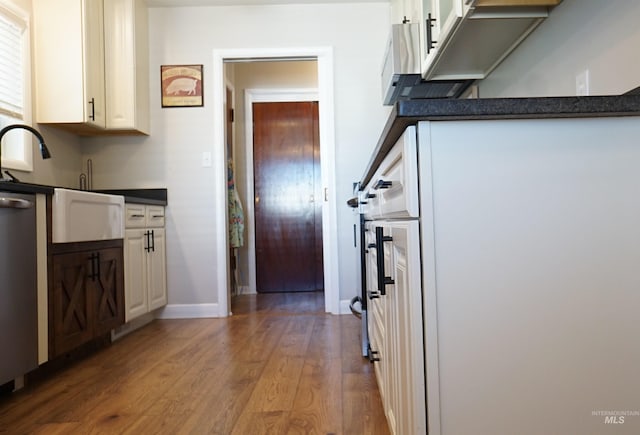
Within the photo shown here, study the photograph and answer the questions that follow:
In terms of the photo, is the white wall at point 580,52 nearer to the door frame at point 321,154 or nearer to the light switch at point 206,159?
the door frame at point 321,154

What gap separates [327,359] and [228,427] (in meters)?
0.78

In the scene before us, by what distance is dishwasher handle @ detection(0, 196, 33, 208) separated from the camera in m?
1.58

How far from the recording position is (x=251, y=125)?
4.57 meters

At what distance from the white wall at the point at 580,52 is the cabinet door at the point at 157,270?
2.47 meters

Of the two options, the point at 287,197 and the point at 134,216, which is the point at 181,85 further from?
the point at 287,197

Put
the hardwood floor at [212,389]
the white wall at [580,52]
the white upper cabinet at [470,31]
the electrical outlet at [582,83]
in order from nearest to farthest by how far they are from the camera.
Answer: the white wall at [580,52]
the electrical outlet at [582,83]
the hardwood floor at [212,389]
the white upper cabinet at [470,31]

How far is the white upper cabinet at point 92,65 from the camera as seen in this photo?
2654 millimetres

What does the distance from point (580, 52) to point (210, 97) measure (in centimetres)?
262

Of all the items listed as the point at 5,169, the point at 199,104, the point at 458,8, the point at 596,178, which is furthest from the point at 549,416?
the point at 199,104

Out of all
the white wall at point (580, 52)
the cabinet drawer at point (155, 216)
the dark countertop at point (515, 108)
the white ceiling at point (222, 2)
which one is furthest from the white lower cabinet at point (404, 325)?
the white ceiling at point (222, 2)

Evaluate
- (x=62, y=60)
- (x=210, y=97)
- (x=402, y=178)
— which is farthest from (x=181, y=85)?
(x=402, y=178)

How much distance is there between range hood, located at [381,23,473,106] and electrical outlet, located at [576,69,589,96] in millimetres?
983

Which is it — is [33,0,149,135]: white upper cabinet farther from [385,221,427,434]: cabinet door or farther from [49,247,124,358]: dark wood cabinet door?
[385,221,427,434]: cabinet door

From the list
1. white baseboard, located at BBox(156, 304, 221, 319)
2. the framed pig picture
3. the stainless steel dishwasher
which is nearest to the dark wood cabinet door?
the stainless steel dishwasher
